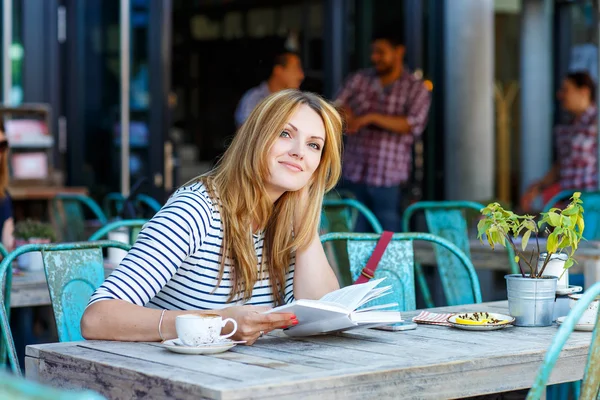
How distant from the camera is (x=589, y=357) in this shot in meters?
1.81

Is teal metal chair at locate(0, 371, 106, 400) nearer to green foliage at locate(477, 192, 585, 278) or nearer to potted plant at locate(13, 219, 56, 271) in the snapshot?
green foliage at locate(477, 192, 585, 278)

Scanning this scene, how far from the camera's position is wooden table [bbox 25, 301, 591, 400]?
65.7 inches

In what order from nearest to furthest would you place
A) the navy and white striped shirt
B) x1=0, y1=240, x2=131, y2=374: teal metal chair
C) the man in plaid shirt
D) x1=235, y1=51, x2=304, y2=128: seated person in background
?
the navy and white striped shirt
x1=0, y1=240, x2=131, y2=374: teal metal chair
the man in plaid shirt
x1=235, y1=51, x2=304, y2=128: seated person in background

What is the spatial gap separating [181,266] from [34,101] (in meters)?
5.67

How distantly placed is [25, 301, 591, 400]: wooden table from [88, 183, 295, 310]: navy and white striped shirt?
153mm

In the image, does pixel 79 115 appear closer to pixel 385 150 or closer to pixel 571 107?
pixel 385 150

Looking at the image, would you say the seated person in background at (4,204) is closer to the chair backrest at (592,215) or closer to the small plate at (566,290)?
the chair backrest at (592,215)

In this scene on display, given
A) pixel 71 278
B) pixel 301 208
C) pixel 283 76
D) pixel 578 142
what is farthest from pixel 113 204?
pixel 301 208

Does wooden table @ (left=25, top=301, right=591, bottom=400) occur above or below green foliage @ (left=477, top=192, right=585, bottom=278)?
below

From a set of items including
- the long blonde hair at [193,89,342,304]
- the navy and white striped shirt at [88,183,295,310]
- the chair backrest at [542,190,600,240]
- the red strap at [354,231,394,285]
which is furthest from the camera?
the chair backrest at [542,190,600,240]

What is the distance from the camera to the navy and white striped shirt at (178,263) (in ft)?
7.11

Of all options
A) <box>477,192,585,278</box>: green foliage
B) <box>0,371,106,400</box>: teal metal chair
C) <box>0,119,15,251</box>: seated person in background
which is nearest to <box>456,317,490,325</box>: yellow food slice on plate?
<box>477,192,585,278</box>: green foliage

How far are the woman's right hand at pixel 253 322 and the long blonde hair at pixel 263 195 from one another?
0.31m

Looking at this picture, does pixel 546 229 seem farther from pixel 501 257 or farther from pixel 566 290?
pixel 501 257
